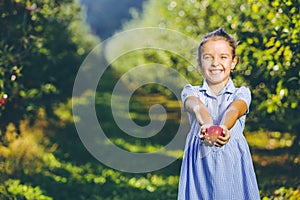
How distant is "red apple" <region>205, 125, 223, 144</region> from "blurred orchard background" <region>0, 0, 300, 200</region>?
5.72ft

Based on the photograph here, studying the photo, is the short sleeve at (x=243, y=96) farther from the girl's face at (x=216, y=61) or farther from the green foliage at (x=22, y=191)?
the green foliage at (x=22, y=191)

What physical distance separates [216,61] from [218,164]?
1.86 ft

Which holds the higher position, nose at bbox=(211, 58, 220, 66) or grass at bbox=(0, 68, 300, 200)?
grass at bbox=(0, 68, 300, 200)

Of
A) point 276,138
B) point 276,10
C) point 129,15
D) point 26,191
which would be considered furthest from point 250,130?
point 26,191

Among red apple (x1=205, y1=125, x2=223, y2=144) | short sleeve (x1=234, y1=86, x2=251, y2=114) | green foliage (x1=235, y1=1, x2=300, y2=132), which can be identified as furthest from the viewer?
green foliage (x1=235, y1=1, x2=300, y2=132)

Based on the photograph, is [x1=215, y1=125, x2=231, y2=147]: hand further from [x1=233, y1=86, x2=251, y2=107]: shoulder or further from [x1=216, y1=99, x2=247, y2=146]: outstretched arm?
[x1=233, y1=86, x2=251, y2=107]: shoulder

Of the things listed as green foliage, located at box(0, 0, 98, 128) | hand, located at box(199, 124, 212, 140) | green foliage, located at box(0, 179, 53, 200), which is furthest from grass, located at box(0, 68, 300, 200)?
hand, located at box(199, 124, 212, 140)

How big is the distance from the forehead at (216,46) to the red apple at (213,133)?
518 millimetres

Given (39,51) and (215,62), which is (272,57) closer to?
(215,62)

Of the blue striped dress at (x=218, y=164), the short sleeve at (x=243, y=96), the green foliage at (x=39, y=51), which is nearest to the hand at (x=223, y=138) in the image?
the blue striped dress at (x=218, y=164)

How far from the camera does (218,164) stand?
3.58 meters

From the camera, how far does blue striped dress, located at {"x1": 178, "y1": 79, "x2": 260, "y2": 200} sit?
11.7ft

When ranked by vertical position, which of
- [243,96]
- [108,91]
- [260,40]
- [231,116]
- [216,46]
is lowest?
[231,116]

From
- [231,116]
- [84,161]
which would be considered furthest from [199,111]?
[84,161]
